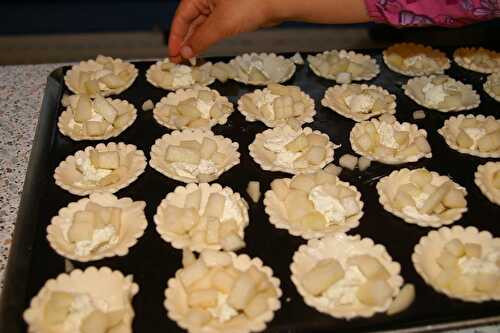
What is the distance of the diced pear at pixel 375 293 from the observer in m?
1.61

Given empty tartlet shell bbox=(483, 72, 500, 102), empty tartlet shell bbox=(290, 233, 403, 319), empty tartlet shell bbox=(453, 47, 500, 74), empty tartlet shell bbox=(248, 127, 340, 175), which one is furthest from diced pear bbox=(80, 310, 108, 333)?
empty tartlet shell bbox=(453, 47, 500, 74)

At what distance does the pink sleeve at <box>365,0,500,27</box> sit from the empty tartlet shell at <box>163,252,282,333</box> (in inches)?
48.4

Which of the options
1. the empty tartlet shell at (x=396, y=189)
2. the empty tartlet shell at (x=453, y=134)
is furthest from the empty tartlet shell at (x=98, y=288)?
the empty tartlet shell at (x=453, y=134)

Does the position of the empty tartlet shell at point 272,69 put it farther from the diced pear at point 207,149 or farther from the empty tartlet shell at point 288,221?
the empty tartlet shell at point 288,221

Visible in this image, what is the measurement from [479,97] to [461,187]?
0.77 m

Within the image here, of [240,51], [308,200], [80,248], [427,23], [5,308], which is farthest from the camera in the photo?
[240,51]

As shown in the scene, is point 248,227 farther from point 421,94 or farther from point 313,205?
point 421,94

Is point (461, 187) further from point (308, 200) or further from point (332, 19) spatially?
point (332, 19)

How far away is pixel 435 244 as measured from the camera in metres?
1.82

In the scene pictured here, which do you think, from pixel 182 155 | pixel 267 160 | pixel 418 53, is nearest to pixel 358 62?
pixel 418 53

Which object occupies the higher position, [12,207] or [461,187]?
[12,207]

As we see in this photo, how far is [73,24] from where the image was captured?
495 cm

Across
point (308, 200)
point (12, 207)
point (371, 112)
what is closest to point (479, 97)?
point (371, 112)

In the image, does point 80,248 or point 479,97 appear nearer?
point 80,248
